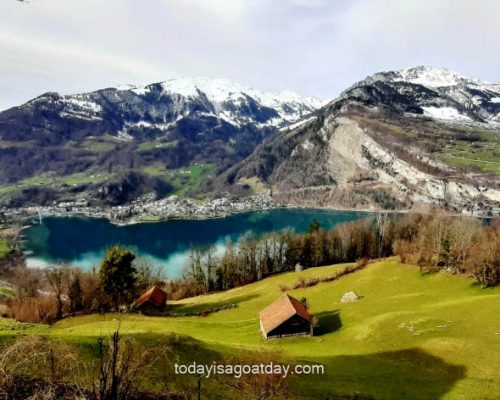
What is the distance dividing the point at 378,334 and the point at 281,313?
13241 mm

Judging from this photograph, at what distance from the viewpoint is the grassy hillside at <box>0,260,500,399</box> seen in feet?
115

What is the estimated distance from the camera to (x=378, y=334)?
48875 mm

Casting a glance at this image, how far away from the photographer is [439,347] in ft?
140

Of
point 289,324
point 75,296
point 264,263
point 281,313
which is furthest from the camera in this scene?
point 264,263

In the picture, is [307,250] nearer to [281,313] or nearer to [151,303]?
[151,303]

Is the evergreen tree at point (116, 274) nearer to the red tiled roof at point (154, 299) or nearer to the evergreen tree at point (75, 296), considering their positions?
the red tiled roof at point (154, 299)

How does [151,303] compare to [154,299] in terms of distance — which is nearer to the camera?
[151,303]

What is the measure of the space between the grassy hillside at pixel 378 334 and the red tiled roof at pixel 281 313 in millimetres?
2128

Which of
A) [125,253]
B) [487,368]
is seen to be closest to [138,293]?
[125,253]

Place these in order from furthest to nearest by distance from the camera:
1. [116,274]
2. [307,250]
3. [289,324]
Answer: [307,250] → [116,274] → [289,324]

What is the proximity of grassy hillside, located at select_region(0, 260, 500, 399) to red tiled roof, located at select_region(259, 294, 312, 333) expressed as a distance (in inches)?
83.8

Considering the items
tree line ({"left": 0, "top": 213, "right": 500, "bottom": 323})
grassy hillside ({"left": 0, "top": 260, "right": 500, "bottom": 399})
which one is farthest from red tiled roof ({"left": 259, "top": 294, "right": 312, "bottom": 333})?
tree line ({"left": 0, "top": 213, "right": 500, "bottom": 323})

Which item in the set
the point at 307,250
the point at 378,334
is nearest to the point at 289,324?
the point at 378,334

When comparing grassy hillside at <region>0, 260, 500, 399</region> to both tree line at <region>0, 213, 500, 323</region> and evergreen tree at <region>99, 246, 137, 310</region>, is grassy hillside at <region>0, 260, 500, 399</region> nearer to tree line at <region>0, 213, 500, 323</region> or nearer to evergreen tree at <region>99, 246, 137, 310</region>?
tree line at <region>0, 213, 500, 323</region>
